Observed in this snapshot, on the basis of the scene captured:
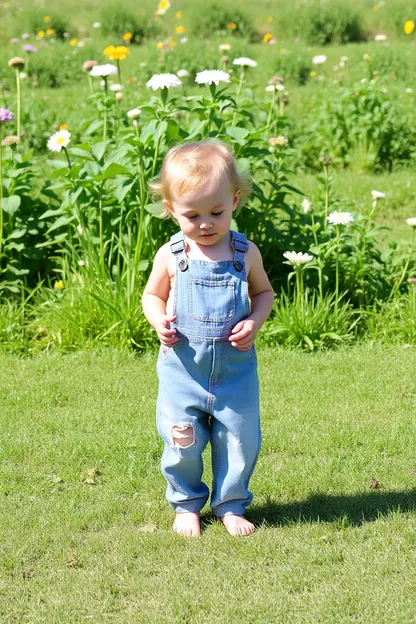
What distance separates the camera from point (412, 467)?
377cm

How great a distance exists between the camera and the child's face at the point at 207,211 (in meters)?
3.00

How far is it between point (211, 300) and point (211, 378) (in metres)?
0.25

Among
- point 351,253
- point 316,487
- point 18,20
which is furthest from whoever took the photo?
point 18,20

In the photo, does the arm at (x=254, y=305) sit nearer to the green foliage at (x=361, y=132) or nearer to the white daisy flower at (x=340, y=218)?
the white daisy flower at (x=340, y=218)

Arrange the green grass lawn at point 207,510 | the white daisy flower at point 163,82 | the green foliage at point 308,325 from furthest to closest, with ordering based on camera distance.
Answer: the green foliage at point 308,325, the white daisy flower at point 163,82, the green grass lawn at point 207,510

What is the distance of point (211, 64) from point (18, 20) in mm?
5022

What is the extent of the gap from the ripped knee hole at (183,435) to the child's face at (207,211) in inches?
23.8

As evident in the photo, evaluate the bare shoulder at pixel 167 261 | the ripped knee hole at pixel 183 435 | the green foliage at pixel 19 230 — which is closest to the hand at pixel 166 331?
the bare shoulder at pixel 167 261

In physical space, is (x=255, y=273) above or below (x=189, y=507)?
above

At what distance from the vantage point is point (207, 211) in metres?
3.03

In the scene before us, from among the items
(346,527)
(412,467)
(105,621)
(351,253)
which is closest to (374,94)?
(351,253)

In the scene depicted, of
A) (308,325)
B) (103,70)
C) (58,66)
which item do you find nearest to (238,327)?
(308,325)

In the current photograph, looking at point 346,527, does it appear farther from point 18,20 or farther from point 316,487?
point 18,20

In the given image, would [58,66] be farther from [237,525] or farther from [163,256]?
[237,525]
